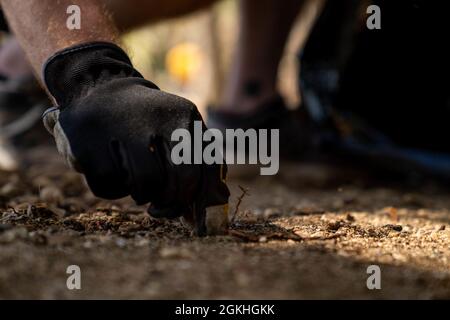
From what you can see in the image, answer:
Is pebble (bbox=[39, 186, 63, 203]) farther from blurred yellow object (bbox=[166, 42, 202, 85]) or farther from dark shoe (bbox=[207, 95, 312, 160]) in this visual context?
blurred yellow object (bbox=[166, 42, 202, 85])

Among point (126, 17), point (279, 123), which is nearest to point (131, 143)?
point (126, 17)

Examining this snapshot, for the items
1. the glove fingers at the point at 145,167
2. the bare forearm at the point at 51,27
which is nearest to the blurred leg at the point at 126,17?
the bare forearm at the point at 51,27

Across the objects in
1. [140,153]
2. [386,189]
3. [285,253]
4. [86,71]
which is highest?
[86,71]

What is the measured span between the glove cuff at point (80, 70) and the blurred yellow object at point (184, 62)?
186 inches

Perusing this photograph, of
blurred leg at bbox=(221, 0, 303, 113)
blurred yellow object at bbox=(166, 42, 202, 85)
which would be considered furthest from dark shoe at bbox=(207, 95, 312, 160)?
blurred yellow object at bbox=(166, 42, 202, 85)

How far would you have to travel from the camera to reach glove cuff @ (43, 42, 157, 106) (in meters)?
1.30

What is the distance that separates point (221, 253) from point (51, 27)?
1.89 ft

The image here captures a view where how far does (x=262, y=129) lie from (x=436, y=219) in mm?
1152

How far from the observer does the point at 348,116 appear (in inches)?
104

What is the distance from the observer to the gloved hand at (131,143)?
1198 mm

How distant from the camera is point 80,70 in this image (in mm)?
1298

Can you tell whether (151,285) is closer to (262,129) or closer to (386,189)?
(386,189)

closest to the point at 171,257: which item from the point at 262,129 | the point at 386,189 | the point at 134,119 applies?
the point at 134,119

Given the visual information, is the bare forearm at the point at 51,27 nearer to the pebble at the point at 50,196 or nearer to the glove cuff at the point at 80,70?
the glove cuff at the point at 80,70
